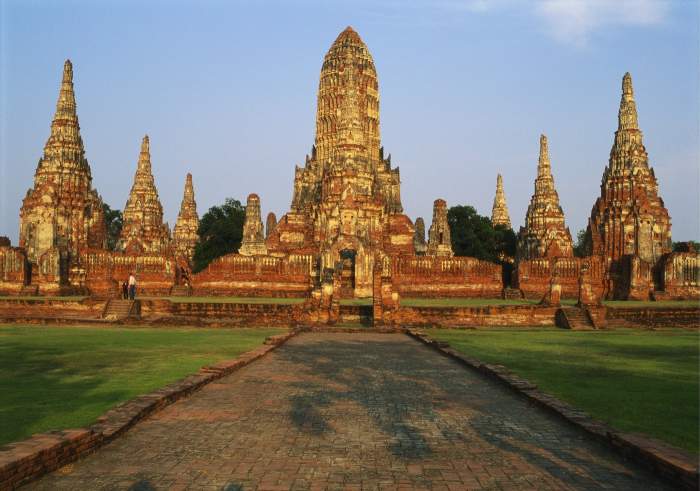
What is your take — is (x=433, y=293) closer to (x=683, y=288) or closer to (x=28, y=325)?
(x=683, y=288)

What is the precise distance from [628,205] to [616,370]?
3191 cm

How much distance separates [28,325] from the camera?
22062 mm

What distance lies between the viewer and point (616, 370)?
1177 cm

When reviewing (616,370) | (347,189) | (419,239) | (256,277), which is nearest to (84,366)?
(616,370)

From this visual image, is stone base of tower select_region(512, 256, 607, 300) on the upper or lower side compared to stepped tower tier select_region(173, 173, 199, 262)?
lower

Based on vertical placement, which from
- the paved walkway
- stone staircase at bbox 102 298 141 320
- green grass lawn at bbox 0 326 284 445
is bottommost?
the paved walkway

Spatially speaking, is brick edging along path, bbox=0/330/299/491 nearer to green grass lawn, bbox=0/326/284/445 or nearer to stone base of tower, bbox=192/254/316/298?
green grass lawn, bbox=0/326/284/445

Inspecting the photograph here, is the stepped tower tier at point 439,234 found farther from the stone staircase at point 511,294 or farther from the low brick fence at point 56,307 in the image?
the low brick fence at point 56,307

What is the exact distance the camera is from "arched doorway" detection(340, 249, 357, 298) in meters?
34.9

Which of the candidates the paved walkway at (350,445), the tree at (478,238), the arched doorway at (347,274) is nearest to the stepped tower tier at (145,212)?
the arched doorway at (347,274)

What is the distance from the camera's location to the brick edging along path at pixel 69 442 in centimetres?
539

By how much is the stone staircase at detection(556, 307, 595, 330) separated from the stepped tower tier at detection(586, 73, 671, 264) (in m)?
16.2

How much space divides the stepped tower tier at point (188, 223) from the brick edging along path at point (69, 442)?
60253 millimetres

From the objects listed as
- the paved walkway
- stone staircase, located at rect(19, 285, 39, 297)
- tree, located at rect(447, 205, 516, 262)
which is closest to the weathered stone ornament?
stone staircase, located at rect(19, 285, 39, 297)
